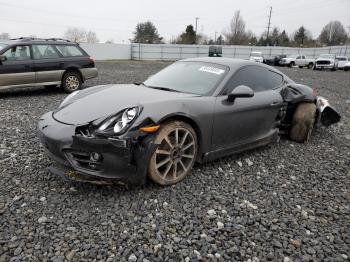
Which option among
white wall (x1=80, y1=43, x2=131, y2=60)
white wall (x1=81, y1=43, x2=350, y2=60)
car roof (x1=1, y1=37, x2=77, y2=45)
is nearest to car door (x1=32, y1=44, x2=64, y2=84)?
car roof (x1=1, y1=37, x2=77, y2=45)

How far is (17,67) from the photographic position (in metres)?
8.41

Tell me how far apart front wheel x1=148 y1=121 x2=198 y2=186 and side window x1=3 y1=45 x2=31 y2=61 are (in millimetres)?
6745

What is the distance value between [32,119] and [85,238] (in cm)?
434

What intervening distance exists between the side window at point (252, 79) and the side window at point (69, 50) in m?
6.68

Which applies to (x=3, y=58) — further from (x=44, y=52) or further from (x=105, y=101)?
(x=105, y=101)

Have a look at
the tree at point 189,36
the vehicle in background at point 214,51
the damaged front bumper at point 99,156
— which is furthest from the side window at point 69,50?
the tree at point 189,36

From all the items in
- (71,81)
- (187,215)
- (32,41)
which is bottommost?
(187,215)

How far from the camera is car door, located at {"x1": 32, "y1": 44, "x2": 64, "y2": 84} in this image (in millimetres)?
8820

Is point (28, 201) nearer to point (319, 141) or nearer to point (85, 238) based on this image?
point (85, 238)

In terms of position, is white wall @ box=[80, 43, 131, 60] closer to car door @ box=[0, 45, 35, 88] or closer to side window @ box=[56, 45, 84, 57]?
side window @ box=[56, 45, 84, 57]

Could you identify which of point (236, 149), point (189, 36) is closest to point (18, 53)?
point (236, 149)

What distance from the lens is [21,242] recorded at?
8.38 feet

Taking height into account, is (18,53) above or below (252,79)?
above

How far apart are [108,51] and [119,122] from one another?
34.0 metres
